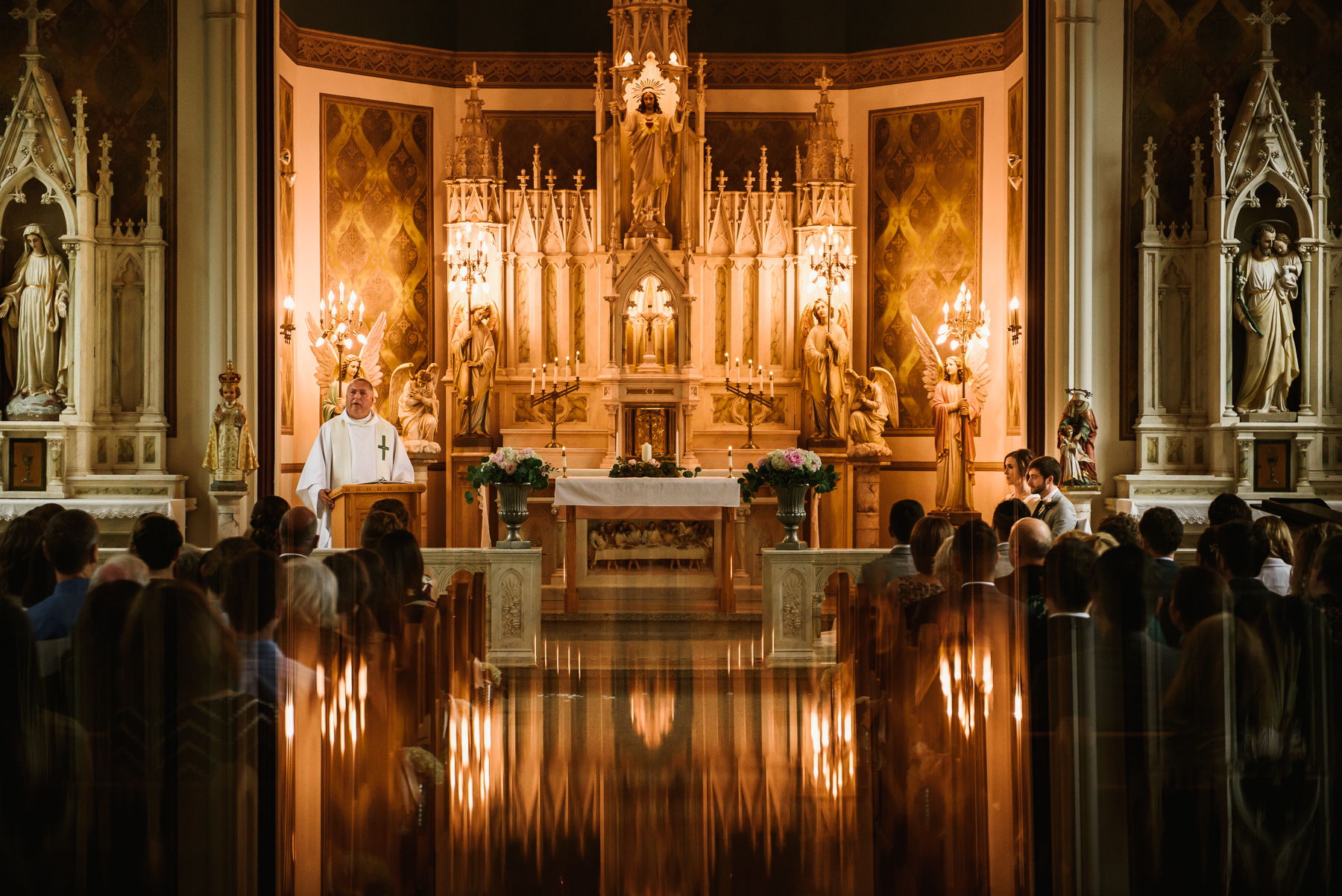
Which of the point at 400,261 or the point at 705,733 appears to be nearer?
the point at 705,733

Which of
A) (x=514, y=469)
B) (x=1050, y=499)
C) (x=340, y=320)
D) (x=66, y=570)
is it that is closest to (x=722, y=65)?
(x=340, y=320)

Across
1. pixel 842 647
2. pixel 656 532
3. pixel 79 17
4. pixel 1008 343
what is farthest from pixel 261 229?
pixel 1008 343

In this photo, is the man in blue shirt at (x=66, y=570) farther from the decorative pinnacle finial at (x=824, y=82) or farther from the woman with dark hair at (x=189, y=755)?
the decorative pinnacle finial at (x=824, y=82)

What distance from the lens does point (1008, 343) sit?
43.8 feet

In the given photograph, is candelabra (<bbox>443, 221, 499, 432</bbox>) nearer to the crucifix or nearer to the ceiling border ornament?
the ceiling border ornament

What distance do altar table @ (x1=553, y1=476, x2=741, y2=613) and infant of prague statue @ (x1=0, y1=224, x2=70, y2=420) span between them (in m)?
4.11

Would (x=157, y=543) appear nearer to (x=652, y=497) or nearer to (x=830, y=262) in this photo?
(x=652, y=497)

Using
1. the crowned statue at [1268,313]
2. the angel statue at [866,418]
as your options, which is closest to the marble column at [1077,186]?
the crowned statue at [1268,313]

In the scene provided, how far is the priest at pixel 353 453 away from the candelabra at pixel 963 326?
260 inches

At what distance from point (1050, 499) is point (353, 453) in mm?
4703

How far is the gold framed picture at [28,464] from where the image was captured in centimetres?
990

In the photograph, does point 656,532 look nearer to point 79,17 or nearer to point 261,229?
point 261,229

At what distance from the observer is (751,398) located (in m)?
13.9

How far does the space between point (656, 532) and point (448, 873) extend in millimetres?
7719
